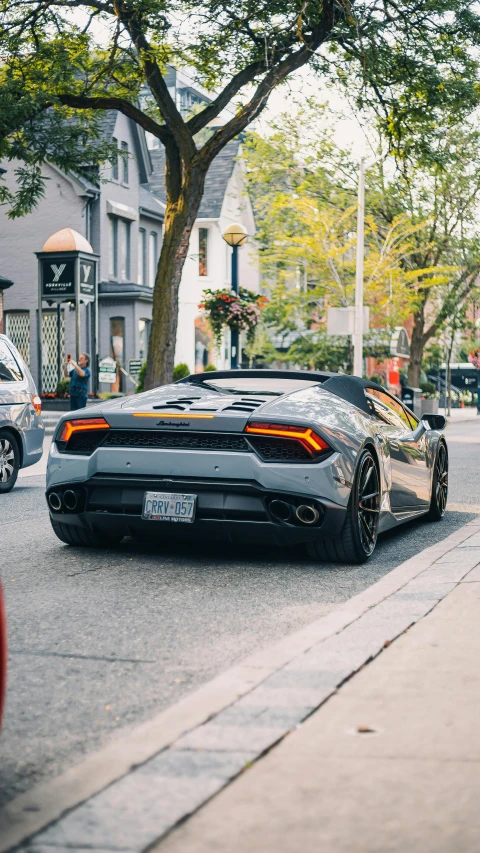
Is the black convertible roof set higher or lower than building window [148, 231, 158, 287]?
lower

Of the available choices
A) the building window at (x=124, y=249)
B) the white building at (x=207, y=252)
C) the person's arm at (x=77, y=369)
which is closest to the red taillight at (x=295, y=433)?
the person's arm at (x=77, y=369)

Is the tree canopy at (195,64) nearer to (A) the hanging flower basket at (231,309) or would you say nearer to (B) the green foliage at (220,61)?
(B) the green foliage at (220,61)

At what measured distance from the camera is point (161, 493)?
7281 millimetres

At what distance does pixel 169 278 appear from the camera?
2152 cm

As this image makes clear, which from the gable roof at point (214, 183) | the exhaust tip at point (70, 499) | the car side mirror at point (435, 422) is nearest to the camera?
the exhaust tip at point (70, 499)

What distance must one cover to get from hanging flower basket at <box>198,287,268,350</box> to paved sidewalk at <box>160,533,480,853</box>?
888 inches

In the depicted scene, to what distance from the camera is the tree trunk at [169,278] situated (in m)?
21.5

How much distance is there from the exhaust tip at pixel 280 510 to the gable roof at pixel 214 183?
43.0 meters

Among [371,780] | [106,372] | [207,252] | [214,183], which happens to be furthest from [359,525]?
[214,183]

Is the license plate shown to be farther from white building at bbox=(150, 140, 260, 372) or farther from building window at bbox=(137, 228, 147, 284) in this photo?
white building at bbox=(150, 140, 260, 372)

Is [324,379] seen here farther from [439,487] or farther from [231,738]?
[231,738]

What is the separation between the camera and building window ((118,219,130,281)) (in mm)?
41781

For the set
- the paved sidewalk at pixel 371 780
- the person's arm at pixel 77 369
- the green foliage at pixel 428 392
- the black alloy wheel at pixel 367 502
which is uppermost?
the person's arm at pixel 77 369

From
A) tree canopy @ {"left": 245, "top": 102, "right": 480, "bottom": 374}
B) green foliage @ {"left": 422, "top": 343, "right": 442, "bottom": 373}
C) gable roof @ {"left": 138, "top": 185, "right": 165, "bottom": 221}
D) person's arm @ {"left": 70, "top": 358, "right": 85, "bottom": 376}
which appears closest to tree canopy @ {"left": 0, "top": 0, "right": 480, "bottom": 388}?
person's arm @ {"left": 70, "top": 358, "right": 85, "bottom": 376}
